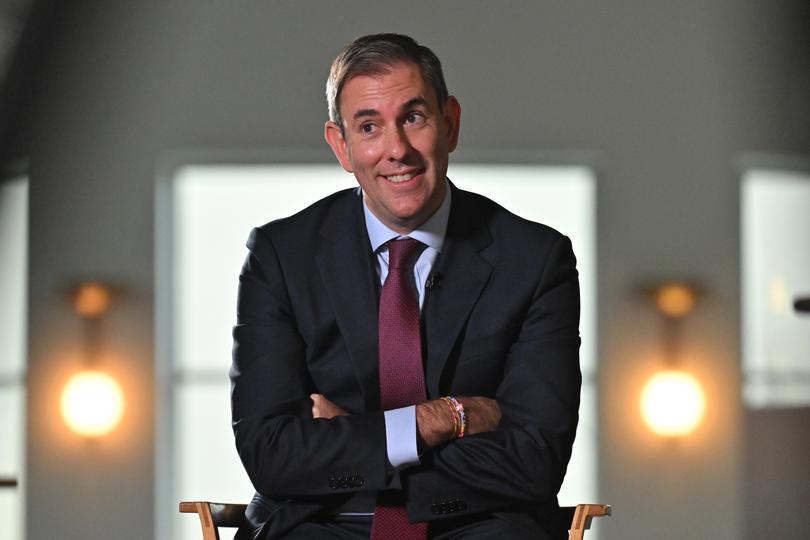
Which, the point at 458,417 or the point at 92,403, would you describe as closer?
the point at 458,417

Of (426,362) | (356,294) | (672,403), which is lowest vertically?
(672,403)

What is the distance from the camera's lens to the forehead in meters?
2.50

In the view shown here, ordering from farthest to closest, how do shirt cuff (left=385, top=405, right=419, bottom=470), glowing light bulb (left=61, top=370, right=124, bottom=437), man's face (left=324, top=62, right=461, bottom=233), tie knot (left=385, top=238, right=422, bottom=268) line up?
1. glowing light bulb (left=61, top=370, right=124, bottom=437)
2. tie knot (left=385, top=238, right=422, bottom=268)
3. man's face (left=324, top=62, right=461, bottom=233)
4. shirt cuff (left=385, top=405, right=419, bottom=470)

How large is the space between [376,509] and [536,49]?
380 centimetres

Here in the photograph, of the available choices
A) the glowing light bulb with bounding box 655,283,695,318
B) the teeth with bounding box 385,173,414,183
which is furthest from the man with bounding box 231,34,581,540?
the glowing light bulb with bounding box 655,283,695,318

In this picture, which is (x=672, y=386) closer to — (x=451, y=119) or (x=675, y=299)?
(x=675, y=299)

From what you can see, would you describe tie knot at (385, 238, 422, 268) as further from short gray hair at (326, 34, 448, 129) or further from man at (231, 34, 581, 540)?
short gray hair at (326, 34, 448, 129)

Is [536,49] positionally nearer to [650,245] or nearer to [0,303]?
[650,245]

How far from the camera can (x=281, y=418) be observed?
245 centimetres

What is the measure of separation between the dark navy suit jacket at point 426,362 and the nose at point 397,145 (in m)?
0.22

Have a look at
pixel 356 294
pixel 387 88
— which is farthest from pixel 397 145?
pixel 356 294

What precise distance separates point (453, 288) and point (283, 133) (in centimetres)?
341

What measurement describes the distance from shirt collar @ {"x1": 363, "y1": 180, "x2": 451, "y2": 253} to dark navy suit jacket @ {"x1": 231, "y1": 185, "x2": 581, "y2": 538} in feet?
0.06

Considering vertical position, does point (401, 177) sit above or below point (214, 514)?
above
